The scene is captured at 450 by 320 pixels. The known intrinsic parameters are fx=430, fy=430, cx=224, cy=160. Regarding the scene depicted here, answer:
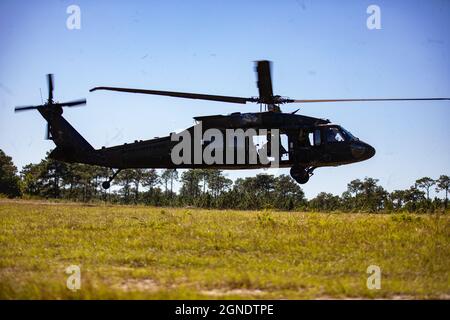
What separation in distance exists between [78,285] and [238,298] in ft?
8.90

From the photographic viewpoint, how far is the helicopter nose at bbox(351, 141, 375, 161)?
19484 millimetres

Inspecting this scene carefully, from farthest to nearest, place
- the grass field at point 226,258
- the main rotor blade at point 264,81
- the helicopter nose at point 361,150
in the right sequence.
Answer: the helicopter nose at point 361,150 → the main rotor blade at point 264,81 → the grass field at point 226,258

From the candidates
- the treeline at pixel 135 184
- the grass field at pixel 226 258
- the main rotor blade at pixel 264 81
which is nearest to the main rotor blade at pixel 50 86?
the grass field at pixel 226 258

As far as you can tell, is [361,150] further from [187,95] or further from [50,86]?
[50,86]

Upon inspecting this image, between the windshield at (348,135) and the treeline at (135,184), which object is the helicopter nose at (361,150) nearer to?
the windshield at (348,135)

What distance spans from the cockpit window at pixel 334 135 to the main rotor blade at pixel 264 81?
3.17 metres

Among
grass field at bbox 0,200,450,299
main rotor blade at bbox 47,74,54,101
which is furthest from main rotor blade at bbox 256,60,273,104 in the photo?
main rotor blade at bbox 47,74,54,101

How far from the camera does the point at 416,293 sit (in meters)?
7.31

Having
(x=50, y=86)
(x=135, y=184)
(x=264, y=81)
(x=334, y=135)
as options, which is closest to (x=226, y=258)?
(x=264, y=81)

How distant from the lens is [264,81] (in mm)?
16969

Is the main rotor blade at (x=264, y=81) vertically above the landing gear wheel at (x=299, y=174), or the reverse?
the main rotor blade at (x=264, y=81)

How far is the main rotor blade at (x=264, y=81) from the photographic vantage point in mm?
16000

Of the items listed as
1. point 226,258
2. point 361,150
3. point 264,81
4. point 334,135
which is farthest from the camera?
point 334,135

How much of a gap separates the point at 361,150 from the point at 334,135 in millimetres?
1380
